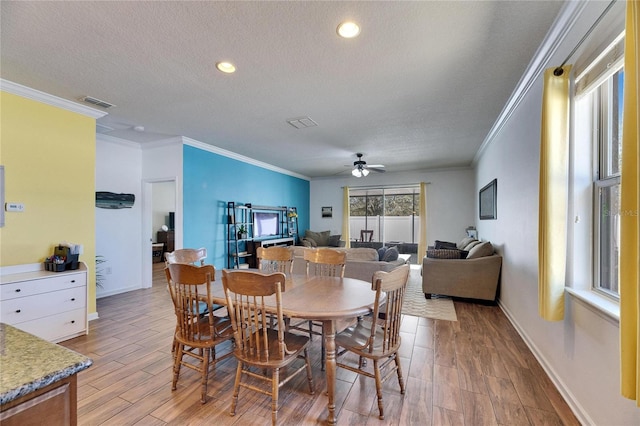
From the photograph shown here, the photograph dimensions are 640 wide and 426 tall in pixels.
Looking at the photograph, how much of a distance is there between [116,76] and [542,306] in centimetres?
423

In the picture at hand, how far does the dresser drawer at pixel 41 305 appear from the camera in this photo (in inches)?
101

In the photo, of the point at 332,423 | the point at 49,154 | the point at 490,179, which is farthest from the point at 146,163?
the point at 490,179

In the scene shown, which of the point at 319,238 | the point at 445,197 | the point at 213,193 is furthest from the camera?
the point at 319,238

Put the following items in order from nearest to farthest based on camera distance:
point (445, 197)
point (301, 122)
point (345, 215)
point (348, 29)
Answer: point (348, 29), point (301, 122), point (445, 197), point (345, 215)

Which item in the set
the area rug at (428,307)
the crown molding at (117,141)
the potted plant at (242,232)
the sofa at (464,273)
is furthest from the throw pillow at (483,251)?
the crown molding at (117,141)

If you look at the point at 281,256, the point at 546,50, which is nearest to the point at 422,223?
the point at 281,256

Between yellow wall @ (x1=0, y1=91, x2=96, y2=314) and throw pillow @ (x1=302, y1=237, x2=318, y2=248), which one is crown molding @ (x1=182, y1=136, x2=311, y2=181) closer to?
yellow wall @ (x1=0, y1=91, x2=96, y2=314)

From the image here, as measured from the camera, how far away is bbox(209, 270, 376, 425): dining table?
1734 millimetres

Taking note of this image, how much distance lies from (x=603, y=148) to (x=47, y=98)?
17.1 ft

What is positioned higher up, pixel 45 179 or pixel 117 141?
pixel 117 141

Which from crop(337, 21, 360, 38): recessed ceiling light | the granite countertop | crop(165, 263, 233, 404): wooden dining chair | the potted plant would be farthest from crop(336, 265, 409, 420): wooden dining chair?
the potted plant

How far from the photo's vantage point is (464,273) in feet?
14.2

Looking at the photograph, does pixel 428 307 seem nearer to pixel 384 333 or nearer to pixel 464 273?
pixel 464 273

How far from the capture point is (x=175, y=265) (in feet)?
6.49
